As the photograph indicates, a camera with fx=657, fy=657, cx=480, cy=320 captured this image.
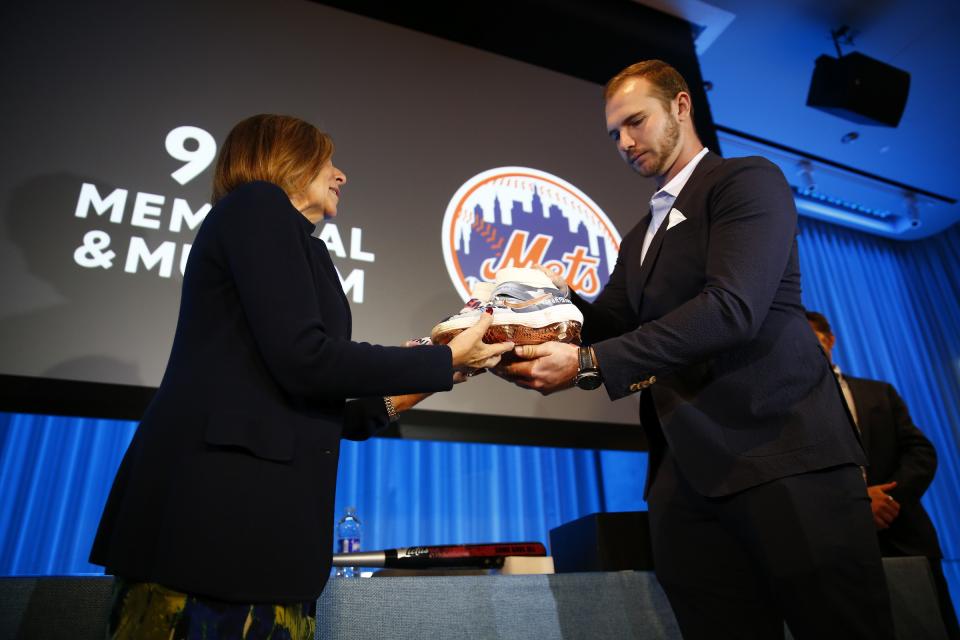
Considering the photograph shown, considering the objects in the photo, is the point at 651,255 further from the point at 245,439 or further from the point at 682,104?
the point at 245,439

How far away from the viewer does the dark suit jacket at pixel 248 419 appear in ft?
2.66

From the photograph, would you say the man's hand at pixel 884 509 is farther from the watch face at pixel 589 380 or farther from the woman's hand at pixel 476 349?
the woman's hand at pixel 476 349

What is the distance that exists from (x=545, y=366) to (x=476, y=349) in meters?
0.16

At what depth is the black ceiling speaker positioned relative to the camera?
11.2 feet

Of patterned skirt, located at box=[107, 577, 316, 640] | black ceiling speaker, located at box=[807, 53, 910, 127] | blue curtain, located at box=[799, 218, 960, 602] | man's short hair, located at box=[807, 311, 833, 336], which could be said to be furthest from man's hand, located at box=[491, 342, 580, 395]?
blue curtain, located at box=[799, 218, 960, 602]

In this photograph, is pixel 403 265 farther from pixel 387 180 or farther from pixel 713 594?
pixel 713 594

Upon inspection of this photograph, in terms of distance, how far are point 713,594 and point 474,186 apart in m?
1.87

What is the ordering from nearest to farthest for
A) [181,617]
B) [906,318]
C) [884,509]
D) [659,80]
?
[181,617]
[659,80]
[884,509]
[906,318]

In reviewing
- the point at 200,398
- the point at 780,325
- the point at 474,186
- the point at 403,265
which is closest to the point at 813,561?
the point at 780,325

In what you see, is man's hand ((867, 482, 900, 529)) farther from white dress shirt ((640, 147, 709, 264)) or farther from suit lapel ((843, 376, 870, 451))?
white dress shirt ((640, 147, 709, 264))

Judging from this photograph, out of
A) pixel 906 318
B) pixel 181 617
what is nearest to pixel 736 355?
pixel 181 617

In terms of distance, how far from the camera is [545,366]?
130 cm

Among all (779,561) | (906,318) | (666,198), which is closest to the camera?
(779,561)

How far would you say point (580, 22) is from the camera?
3.44 m
